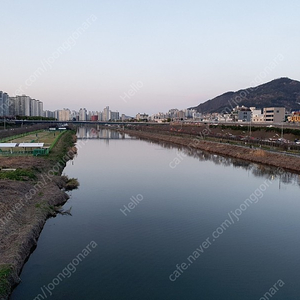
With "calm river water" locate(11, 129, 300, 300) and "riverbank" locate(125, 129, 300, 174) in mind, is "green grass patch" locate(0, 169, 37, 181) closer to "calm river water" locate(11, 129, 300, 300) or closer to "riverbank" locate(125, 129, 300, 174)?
"calm river water" locate(11, 129, 300, 300)

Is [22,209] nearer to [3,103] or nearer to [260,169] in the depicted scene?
[260,169]

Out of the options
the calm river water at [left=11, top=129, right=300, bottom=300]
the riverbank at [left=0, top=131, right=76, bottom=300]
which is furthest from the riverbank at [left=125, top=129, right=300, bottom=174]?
the riverbank at [left=0, top=131, right=76, bottom=300]

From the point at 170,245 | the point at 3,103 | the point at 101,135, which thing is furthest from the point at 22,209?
the point at 3,103

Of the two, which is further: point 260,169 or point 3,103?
point 3,103

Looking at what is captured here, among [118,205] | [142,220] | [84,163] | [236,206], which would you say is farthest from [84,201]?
[84,163]

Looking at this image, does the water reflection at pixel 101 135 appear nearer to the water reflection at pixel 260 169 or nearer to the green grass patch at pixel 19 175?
the water reflection at pixel 260 169

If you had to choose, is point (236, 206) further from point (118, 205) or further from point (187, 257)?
point (187, 257)
